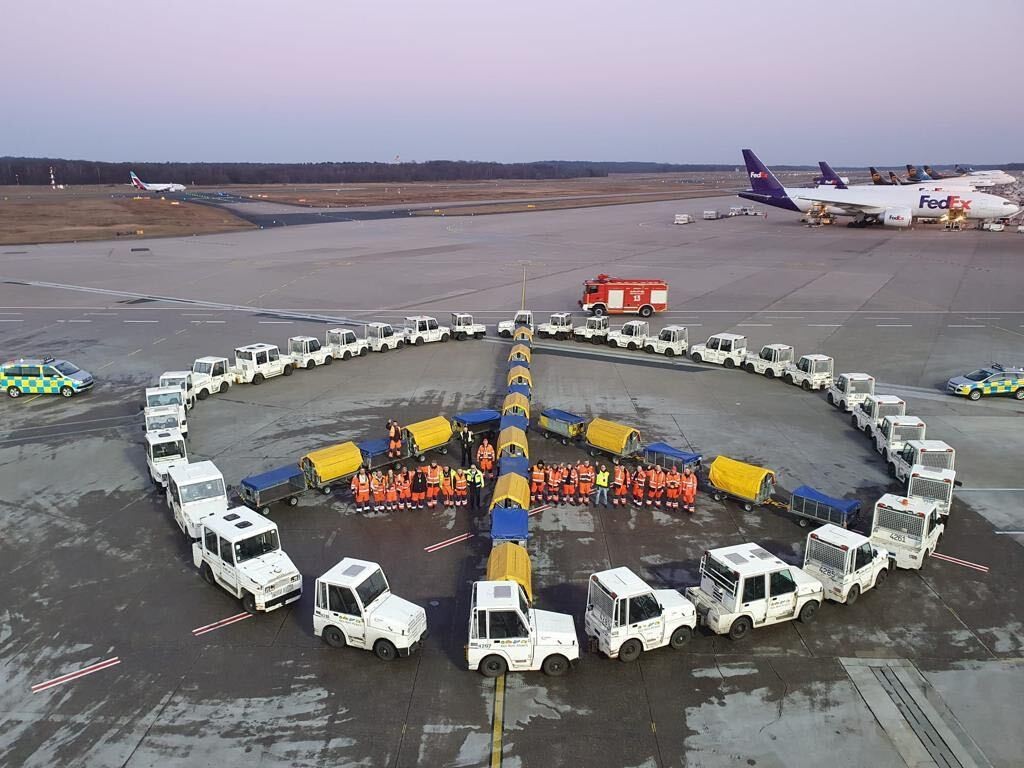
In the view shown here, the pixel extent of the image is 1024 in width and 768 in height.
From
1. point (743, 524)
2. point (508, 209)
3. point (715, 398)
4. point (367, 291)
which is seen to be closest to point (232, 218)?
point (508, 209)

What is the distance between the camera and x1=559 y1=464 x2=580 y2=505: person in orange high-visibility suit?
23.5 m

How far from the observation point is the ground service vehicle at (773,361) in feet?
118

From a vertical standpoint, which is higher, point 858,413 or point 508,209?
point 508,209

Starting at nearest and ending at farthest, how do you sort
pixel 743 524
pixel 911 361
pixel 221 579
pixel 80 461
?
pixel 221 579 → pixel 743 524 → pixel 80 461 → pixel 911 361

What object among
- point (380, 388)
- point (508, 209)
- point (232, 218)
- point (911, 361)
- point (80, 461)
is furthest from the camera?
point (508, 209)

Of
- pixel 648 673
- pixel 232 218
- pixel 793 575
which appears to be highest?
pixel 232 218

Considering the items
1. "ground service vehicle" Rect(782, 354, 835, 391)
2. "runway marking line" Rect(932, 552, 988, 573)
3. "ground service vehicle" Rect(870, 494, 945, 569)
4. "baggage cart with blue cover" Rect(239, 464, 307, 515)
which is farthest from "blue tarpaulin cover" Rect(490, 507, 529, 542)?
"ground service vehicle" Rect(782, 354, 835, 391)

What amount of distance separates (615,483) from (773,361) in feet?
53.7

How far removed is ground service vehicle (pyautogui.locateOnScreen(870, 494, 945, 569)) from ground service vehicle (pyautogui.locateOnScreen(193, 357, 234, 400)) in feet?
93.1

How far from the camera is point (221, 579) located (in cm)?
1820

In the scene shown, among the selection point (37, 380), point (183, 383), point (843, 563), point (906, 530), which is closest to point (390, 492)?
point (843, 563)

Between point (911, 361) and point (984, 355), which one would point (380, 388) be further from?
point (984, 355)

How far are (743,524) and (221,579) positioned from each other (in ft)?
50.7

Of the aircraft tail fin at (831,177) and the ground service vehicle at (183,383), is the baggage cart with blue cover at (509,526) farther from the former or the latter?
the aircraft tail fin at (831,177)
